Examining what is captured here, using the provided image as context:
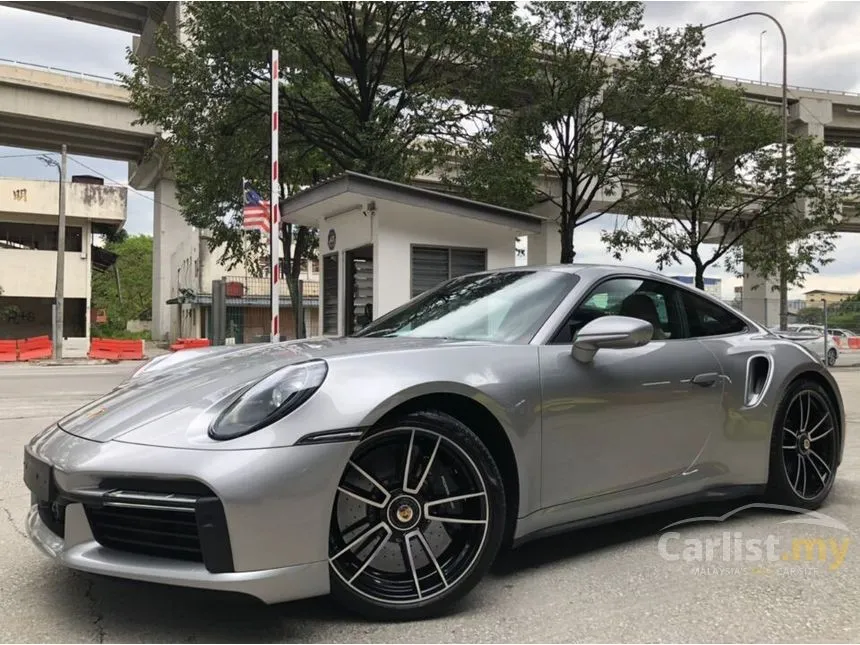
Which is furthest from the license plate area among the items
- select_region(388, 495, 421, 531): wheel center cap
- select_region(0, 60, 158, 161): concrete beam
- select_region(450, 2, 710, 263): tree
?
select_region(0, 60, 158, 161): concrete beam

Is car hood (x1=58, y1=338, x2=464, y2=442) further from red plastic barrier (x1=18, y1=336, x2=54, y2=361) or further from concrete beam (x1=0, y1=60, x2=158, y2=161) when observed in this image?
concrete beam (x1=0, y1=60, x2=158, y2=161)

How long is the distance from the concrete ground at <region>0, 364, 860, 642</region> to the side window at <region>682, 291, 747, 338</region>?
1.11 m

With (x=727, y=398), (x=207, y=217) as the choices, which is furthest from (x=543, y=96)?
(x=727, y=398)

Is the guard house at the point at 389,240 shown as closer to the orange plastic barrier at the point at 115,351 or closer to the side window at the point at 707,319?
the side window at the point at 707,319

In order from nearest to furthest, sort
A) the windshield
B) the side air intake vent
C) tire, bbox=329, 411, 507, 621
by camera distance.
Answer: tire, bbox=329, 411, 507, 621, the windshield, the side air intake vent

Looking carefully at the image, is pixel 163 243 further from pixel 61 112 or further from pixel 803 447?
pixel 803 447

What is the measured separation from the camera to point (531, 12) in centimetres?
1927

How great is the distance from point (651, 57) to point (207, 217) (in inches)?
517

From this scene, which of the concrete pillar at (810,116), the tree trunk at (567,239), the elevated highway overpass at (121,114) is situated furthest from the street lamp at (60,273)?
the concrete pillar at (810,116)

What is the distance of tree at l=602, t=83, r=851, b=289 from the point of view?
66.8 feet

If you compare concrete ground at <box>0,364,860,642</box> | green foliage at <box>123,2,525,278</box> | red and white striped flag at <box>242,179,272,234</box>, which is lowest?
concrete ground at <box>0,364,860,642</box>

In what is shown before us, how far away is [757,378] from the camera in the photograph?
372 cm

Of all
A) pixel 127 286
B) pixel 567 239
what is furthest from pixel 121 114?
pixel 127 286

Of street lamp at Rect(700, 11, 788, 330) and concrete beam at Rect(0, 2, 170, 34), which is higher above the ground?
concrete beam at Rect(0, 2, 170, 34)
